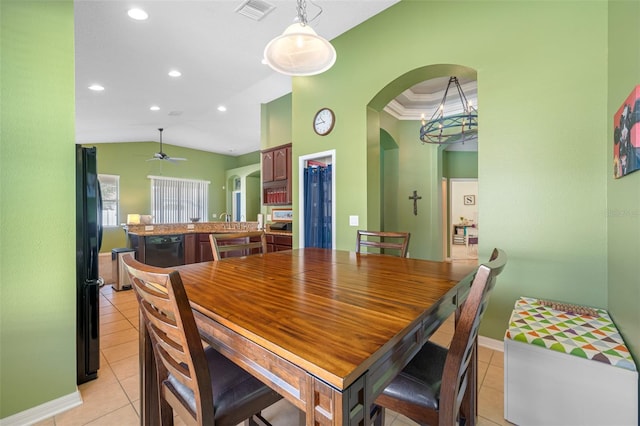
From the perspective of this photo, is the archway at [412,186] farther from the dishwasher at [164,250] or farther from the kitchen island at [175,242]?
the dishwasher at [164,250]

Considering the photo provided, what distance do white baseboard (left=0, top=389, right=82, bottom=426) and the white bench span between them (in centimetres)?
262

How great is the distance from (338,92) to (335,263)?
2.46m

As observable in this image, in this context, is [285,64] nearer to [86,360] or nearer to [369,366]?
[369,366]

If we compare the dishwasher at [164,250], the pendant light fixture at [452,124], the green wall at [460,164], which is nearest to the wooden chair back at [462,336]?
the pendant light fixture at [452,124]

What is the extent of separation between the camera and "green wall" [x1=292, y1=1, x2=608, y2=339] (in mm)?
1914

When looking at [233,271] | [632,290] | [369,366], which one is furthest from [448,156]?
[369,366]

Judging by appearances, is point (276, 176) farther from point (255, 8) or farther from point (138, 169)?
point (138, 169)

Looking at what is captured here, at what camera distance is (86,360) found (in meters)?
1.94

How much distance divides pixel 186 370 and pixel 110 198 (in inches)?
332

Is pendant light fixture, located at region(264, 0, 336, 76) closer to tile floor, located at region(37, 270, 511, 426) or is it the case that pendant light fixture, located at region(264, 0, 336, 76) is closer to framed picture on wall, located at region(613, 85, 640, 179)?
framed picture on wall, located at region(613, 85, 640, 179)

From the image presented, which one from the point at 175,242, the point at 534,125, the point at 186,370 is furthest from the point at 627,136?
→ the point at 175,242

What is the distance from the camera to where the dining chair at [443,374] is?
82 cm

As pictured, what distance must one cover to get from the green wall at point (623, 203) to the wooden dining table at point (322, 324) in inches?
33.3

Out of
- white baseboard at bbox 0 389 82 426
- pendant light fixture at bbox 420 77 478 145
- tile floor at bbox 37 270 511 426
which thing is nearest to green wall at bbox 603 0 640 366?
tile floor at bbox 37 270 511 426
